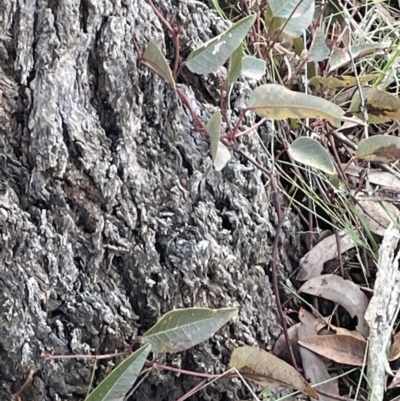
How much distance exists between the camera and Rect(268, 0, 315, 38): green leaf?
0.97 meters

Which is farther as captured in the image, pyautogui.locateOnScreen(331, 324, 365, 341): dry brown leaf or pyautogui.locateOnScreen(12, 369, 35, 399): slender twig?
pyautogui.locateOnScreen(331, 324, 365, 341): dry brown leaf

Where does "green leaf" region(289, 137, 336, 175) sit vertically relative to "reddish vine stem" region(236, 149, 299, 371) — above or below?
above

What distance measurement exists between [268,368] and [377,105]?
1.55ft

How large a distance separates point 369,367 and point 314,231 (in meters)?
A: 0.25

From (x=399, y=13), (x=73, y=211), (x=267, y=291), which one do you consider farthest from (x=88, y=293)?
(x=399, y=13)

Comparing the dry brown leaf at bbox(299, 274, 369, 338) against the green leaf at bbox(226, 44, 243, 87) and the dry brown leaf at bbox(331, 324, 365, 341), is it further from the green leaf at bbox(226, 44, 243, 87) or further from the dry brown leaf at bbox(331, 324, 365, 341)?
the green leaf at bbox(226, 44, 243, 87)

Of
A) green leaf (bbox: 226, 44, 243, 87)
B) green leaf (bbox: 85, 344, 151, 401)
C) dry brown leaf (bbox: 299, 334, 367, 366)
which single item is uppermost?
green leaf (bbox: 226, 44, 243, 87)

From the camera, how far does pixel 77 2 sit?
790 millimetres

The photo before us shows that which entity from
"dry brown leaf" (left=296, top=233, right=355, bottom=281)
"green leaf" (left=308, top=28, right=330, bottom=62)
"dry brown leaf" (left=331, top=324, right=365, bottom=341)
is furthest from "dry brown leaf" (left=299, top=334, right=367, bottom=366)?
"green leaf" (left=308, top=28, right=330, bottom=62)

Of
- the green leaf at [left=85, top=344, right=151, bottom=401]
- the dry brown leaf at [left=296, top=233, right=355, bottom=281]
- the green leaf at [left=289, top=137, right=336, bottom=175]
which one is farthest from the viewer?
the dry brown leaf at [left=296, top=233, right=355, bottom=281]

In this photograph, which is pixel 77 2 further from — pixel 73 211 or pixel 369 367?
pixel 369 367

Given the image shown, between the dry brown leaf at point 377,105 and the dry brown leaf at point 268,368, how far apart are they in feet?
1.45

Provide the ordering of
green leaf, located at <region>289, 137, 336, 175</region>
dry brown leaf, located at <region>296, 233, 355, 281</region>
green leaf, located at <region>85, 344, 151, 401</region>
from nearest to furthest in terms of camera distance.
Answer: green leaf, located at <region>85, 344, 151, 401</region> < green leaf, located at <region>289, 137, 336, 175</region> < dry brown leaf, located at <region>296, 233, 355, 281</region>

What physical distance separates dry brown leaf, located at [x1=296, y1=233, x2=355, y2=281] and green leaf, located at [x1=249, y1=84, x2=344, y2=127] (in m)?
0.25
